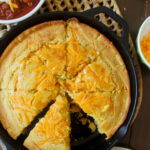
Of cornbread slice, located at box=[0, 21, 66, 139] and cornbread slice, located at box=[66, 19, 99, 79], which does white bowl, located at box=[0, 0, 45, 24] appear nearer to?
cornbread slice, located at box=[0, 21, 66, 139]

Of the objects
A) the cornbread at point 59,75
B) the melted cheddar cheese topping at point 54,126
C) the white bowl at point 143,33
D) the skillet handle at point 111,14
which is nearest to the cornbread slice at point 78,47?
the cornbread at point 59,75

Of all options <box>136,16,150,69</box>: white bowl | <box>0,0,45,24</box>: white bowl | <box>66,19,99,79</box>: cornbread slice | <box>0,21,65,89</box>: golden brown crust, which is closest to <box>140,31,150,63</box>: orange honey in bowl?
<box>136,16,150,69</box>: white bowl

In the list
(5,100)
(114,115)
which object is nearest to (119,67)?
(114,115)

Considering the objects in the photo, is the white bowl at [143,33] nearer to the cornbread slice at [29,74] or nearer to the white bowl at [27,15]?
the cornbread slice at [29,74]

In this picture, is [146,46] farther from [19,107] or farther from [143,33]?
[19,107]

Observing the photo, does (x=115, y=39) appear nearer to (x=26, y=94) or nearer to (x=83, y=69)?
(x=83, y=69)
